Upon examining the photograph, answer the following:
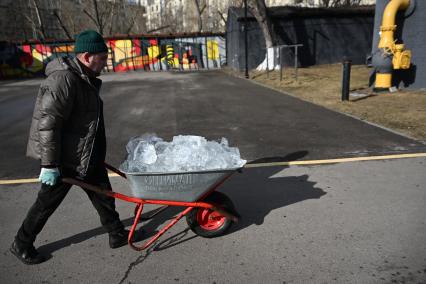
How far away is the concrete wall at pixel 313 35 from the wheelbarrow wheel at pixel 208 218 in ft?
70.6

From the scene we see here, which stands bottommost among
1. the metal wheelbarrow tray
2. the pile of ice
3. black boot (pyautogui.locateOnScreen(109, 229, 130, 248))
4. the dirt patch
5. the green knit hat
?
black boot (pyautogui.locateOnScreen(109, 229, 130, 248))

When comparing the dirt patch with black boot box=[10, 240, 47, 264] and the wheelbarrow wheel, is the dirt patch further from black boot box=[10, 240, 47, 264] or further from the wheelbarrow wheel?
black boot box=[10, 240, 47, 264]

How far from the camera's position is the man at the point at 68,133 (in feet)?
8.16

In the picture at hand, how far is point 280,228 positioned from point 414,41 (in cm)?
1073

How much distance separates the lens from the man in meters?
2.49

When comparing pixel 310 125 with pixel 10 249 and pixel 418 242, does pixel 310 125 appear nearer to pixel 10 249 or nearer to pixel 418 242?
pixel 418 242

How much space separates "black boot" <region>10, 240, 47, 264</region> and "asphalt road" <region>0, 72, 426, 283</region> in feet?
0.23

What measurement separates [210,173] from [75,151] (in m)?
1.15

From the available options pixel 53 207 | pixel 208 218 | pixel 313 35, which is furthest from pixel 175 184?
pixel 313 35

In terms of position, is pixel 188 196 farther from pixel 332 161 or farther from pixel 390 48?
pixel 390 48

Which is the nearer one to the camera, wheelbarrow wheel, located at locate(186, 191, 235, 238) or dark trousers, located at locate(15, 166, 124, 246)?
dark trousers, located at locate(15, 166, 124, 246)

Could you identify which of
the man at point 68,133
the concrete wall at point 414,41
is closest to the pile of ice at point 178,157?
the man at point 68,133

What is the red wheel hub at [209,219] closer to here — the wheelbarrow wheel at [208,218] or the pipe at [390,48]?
the wheelbarrow wheel at [208,218]

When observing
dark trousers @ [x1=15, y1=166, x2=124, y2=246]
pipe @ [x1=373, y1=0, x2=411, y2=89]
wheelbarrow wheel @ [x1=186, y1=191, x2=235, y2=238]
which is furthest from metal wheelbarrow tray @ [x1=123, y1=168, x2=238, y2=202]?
pipe @ [x1=373, y1=0, x2=411, y2=89]
